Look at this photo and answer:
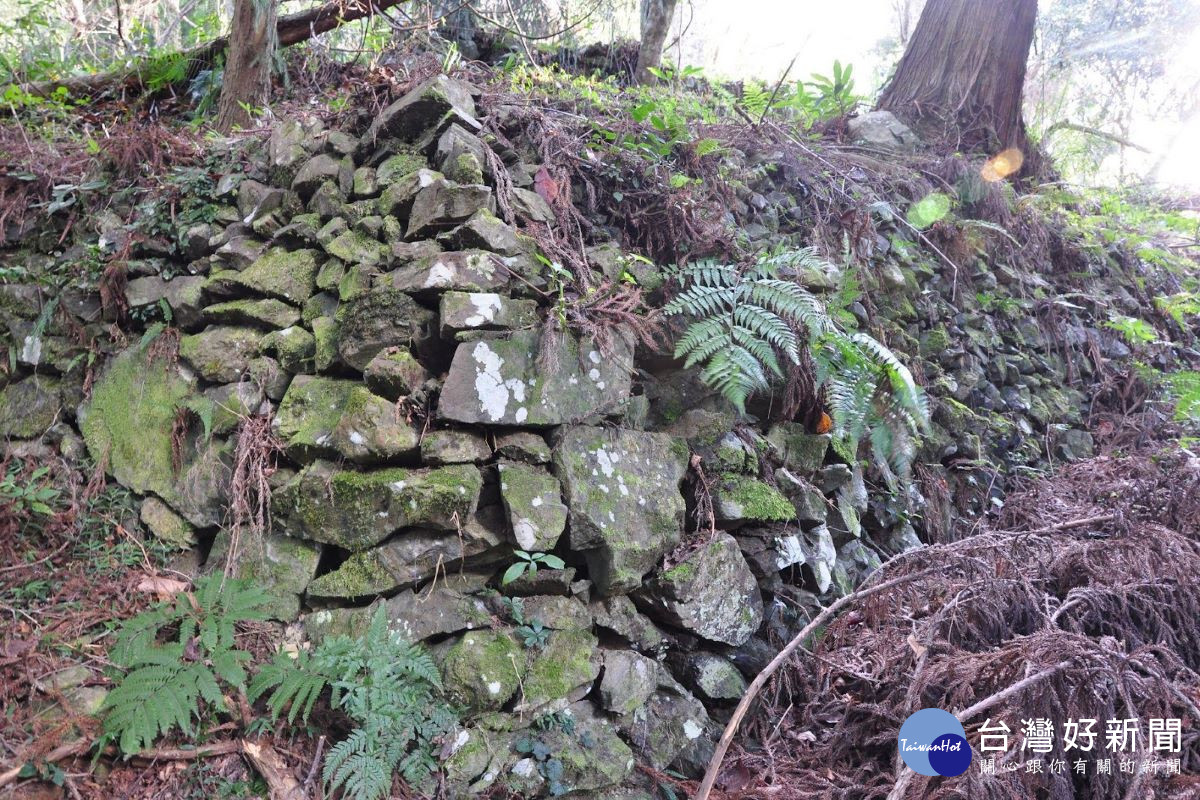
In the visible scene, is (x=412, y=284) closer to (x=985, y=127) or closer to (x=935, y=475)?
(x=935, y=475)

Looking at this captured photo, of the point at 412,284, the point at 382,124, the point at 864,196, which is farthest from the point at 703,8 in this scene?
the point at 412,284

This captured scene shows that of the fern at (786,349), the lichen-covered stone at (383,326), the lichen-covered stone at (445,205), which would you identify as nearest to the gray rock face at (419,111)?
the lichen-covered stone at (445,205)

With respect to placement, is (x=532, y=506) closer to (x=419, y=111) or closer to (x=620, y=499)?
(x=620, y=499)

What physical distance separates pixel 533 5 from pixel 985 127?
4.97 metres

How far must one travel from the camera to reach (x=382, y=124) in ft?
12.9

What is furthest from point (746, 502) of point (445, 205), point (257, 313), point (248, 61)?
point (248, 61)

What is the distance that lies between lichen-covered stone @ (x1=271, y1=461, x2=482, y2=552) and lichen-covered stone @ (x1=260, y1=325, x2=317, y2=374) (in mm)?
677

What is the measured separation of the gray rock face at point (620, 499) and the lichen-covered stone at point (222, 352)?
175cm

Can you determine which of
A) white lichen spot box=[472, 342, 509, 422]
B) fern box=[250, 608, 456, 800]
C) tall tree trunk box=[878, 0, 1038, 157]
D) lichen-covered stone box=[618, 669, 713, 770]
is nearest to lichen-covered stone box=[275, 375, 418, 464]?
white lichen spot box=[472, 342, 509, 422]

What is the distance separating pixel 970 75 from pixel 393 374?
22.0ft

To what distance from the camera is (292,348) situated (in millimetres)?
3506

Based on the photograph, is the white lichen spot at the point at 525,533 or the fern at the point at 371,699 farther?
the white lichen spot at the point at 525,533

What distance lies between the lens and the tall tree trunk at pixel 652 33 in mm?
6637

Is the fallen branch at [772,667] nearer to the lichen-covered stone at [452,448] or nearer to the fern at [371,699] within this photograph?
the fern at [371,699]
